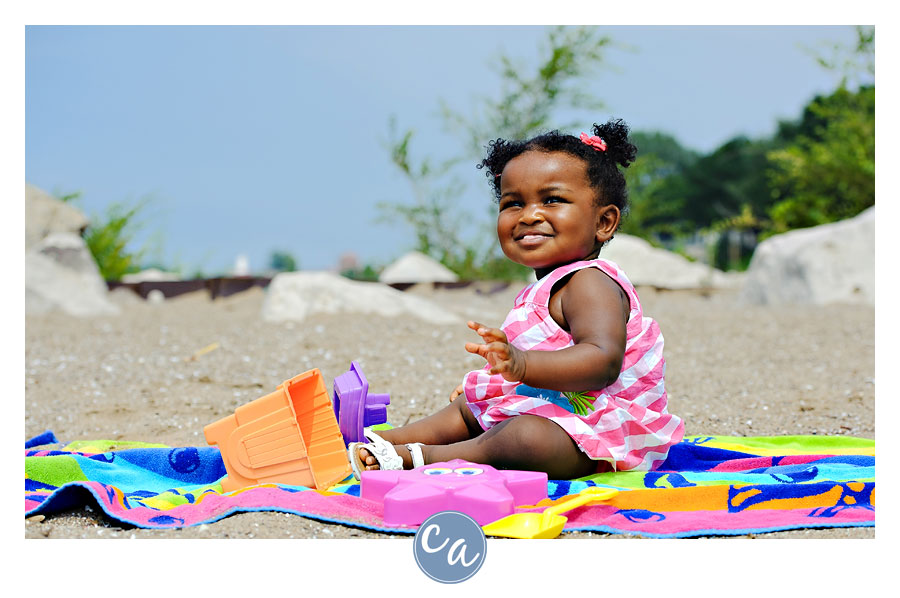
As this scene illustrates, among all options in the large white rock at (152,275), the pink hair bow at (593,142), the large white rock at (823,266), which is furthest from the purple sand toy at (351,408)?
the large white rock at (152,275)

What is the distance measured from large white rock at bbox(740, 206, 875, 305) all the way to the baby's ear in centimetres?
594

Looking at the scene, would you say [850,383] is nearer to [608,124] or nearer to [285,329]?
[608,124]

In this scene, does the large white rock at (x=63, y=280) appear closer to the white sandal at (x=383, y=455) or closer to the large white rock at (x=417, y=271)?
the large white rock at (x=417, y=271)

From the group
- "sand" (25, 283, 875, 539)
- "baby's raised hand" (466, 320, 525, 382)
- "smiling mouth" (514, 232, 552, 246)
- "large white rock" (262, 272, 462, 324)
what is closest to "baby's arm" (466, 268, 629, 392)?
"baby's raised hand" (466, 320, 525, 382)

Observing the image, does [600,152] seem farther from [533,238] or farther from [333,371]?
[333,371]

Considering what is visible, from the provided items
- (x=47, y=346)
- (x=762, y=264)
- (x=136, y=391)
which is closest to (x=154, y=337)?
(x=47, y=346)

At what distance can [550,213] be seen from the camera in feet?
7.40

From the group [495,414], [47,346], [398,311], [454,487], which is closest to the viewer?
[454,487]

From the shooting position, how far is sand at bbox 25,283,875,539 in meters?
3.19

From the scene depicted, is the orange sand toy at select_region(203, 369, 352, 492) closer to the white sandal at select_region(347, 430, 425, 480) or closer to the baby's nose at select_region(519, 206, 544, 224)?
the white sandal at select_region(347, 430, 425, 480)

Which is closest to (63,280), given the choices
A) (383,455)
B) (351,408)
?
(351,408)

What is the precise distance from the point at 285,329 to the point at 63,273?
2.86 meters

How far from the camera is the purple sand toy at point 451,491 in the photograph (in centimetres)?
181

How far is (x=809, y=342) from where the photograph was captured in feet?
17.3
